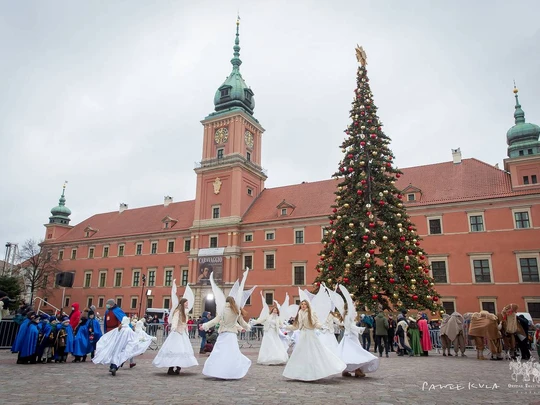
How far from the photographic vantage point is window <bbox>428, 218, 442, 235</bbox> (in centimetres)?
2983

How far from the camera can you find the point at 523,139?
2923 centimetres

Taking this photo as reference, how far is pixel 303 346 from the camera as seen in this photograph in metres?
8.27

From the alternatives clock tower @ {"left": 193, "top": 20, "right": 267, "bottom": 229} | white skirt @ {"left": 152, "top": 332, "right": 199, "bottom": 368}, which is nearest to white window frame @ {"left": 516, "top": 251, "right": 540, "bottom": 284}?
clock tower @ {"left": 193, "top": 20, "right": 267, "bottom": 229}

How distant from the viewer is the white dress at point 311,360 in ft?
25.8

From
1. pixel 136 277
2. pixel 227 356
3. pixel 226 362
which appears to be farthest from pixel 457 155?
pixel 136 277

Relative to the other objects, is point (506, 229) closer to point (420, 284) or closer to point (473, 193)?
point (473, 193)

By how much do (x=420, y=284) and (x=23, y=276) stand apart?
48571 mm

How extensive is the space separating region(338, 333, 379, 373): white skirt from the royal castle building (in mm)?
22080

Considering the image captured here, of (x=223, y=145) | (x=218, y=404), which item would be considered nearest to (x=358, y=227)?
(x=218, y=404)

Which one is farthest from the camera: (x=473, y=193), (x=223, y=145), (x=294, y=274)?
(x=223, y=145)

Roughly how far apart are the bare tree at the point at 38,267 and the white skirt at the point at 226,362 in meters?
45.3

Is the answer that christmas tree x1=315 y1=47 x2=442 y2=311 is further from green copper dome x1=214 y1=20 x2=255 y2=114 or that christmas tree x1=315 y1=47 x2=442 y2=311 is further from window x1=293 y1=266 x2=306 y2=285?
green copper dome x1=214 y1=20 x2=255 y2=114

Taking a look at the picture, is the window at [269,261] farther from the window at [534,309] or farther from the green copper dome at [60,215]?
the green copper dome at [60,215]

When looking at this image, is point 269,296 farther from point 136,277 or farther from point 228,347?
point 228,347
